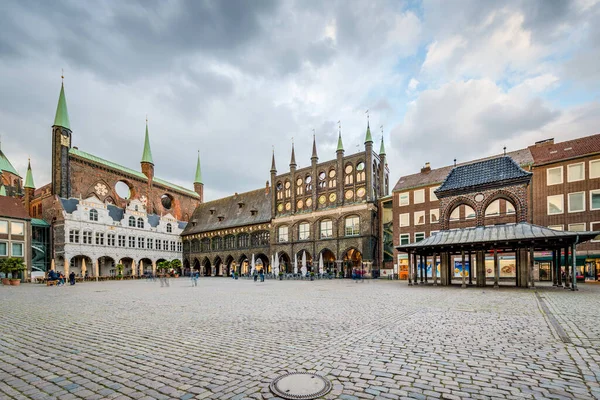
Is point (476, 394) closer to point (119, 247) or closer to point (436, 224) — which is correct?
point (436, 224)

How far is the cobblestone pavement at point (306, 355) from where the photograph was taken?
165 inches

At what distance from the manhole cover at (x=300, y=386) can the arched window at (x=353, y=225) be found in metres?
38.2

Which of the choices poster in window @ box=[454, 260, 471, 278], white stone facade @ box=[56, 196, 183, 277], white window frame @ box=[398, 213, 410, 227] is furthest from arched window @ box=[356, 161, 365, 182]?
white stone facade @ box=[56, 196, 183, 277]

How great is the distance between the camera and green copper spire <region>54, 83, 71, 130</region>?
153 ft

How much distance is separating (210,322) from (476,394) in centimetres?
680

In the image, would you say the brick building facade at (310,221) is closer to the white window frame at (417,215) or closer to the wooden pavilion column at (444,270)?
the white window frame at (417,215)

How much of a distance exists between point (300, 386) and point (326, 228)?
41016 millimetres

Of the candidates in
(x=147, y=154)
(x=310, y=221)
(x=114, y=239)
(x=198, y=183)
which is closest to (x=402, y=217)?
(x=310, y=221)

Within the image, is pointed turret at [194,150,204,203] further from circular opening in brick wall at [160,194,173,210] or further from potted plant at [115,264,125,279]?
potted plant at [115,264,125,279]

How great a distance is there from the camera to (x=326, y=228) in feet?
148

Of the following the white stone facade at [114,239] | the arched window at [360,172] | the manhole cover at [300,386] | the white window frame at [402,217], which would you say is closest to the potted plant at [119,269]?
the white stone facade at [114,239]

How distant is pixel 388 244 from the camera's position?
40.9 meters

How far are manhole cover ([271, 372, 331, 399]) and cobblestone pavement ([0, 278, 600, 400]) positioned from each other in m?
0.15

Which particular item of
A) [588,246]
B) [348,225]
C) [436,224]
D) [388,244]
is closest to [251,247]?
[348,225]
